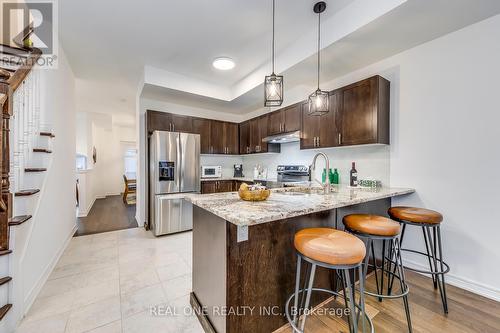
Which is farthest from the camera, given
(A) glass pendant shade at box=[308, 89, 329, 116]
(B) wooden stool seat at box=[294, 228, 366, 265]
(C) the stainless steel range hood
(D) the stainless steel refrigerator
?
(D) the stainless steel refrigerator

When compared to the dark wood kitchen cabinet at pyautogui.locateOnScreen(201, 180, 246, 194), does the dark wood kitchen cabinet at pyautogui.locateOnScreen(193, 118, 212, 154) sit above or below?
above

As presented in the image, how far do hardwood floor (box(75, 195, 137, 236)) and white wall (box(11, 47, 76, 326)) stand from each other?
0.36 meters

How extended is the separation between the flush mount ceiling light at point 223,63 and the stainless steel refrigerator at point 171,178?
136 centimetres

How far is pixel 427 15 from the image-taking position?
191 centimetres

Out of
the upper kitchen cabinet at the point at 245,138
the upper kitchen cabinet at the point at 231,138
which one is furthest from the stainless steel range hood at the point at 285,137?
the upper kitchen cabinet at the point at 231,138

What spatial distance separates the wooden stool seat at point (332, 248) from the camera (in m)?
1.11

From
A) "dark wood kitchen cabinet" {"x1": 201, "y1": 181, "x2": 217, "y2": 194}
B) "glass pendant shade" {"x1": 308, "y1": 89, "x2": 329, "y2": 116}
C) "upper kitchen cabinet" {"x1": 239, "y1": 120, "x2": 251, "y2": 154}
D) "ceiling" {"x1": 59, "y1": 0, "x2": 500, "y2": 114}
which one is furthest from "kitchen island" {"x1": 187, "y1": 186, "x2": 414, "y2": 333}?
"upper kitchen cabinet" {"x1": 239, "y1": 120, "x2": 251, "y2": 154}

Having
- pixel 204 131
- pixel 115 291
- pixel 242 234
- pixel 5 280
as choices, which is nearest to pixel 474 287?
pixel 242 234

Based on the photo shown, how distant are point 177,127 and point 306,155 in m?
2.56

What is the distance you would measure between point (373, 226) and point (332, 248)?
1.87 feet

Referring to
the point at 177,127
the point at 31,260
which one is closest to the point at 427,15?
the point at 177,127

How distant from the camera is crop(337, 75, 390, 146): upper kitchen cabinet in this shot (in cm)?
246

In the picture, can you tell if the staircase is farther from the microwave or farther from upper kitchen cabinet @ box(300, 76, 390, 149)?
upper kitchen cabinet @ box(300, 76, 390, 149)

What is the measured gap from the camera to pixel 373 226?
1.49 metres
